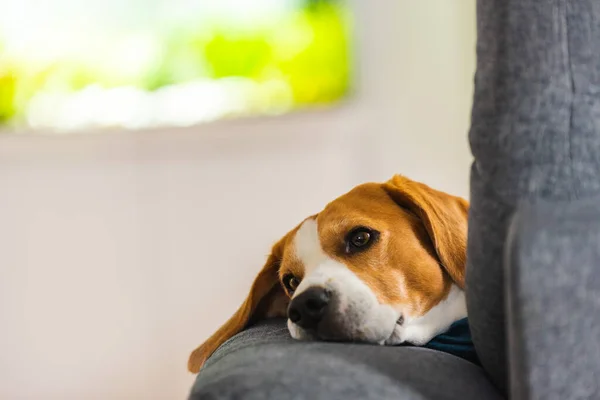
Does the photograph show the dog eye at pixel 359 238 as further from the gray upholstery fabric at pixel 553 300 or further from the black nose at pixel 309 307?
the gray upholstery fabric at pixel 553 300

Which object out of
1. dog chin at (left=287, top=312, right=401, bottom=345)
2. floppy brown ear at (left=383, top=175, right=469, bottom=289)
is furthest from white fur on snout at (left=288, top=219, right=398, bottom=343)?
floppy brown ear at (left=383, top=175, right=469, bottom=289)

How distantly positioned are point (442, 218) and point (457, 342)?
231 millimetres

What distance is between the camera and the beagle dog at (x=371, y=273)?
98cm

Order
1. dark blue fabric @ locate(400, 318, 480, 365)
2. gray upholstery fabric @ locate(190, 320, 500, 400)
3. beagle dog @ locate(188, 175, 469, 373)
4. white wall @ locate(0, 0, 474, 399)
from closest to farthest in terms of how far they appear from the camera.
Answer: gray upholstery fabric @ locate(190, 320, 500, 400)
dark blue fabric @ locate(400, 318, 480, 365)
beagle dog @ locate(188, 175, 469, 373)
white wall @ locate(0, 0, 474, 399)

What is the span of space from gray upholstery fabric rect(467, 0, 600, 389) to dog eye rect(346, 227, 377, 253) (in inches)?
16.8

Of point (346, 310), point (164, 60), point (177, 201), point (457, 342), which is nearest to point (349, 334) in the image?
point (346, 310)

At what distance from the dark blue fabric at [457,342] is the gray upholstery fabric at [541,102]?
0.22 meters

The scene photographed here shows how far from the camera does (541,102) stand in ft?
2.23

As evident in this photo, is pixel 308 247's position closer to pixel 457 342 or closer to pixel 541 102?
pixel 457 342

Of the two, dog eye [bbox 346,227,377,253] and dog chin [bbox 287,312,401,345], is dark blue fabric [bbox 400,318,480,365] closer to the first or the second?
dog chin [bbox 287,312,401,345]

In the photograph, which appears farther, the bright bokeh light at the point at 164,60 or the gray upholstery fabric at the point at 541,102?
the bright bokeh light at the point at 164,60

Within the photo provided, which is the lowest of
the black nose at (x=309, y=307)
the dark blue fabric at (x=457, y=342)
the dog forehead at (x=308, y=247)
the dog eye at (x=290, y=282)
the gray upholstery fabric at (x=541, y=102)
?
the dark blue fabric at (x=457, y=342)

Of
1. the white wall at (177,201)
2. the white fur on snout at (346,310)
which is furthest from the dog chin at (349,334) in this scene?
the white wall at (177,201)

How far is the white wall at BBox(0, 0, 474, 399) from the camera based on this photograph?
7.16 feet
